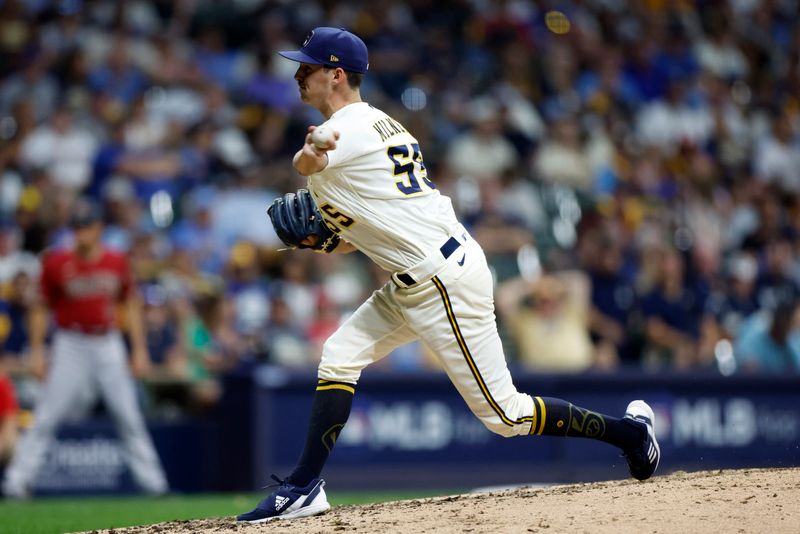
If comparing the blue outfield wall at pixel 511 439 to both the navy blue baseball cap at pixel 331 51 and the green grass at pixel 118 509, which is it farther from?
the navy blue baseball cap at pixel 331 51

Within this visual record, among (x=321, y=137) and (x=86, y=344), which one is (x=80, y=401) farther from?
(x=321, y=137)

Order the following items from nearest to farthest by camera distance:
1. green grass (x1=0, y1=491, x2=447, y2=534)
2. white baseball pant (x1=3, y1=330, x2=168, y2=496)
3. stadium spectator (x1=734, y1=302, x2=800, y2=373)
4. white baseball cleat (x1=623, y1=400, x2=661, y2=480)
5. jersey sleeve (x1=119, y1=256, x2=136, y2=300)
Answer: white baseball cleat (x1=623, y1=400, x2=661, y2=480) → green grass (x1=0, y1=491, x2=447, y2=534) → white baseball pant (x1=3, y1=330, x2=168, y2=496) → jersey sleeve (x1=119, y1=256, x2=136, y2=300) → stadium spectator (x1=734, y1=302, x2=800, y2=373)

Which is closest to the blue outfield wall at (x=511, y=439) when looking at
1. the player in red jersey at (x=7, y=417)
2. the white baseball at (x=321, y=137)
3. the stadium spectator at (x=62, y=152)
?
the player in red jersey at (x=7, y=417)

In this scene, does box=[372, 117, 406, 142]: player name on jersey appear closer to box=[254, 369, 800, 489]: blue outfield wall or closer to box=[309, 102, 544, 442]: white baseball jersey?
box=[309, 102, 544, 442]: white baseball jersey

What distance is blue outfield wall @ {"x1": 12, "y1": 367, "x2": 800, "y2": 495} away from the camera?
10.9 meters

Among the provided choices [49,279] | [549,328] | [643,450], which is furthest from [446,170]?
[643,450]

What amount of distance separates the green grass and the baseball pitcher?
7.12 feet

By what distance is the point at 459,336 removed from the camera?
19.2 ft

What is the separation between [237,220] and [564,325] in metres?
3.50

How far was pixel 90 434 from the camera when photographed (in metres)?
11.0

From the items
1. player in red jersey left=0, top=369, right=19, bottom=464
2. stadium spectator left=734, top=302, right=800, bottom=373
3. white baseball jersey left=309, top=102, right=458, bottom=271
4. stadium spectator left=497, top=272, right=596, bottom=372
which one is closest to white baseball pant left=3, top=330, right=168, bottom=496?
player in red jersey left=0, top=369, right=19, bottom=464

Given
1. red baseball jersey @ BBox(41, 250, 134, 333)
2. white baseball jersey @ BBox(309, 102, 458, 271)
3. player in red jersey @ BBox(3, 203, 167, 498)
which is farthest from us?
red baseball jersey @ BBox(41, 250, 134, 333)

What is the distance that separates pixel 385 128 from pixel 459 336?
1.03 m

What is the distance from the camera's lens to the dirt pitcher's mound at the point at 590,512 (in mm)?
5422
